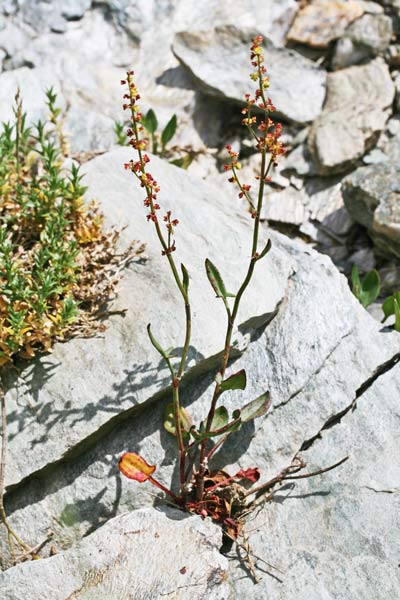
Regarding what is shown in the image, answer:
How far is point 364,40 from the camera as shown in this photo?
6723 mm

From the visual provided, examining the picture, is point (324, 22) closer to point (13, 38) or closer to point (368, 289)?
point (13, 38)

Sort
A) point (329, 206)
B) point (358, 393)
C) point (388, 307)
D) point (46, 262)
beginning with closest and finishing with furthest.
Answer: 1. point (358, 393)
2. point (46, 262)
3. point (388, 307)
4. point (329, 206)

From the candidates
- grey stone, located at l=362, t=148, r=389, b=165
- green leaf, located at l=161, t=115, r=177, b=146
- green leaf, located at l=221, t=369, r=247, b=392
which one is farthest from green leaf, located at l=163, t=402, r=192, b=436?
grey stone, located at l=362, t=148, r=389, b=165

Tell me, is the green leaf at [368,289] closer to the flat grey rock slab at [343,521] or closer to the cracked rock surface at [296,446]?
the cracked rock surface at [296,446]

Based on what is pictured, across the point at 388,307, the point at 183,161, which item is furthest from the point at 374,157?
the point at 388,307

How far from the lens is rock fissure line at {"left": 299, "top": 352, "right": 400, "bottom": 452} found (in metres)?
4.31

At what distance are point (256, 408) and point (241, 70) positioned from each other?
3757mm

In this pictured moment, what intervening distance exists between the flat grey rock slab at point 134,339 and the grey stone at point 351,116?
69.0 inches

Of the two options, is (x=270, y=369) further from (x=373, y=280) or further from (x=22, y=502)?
(x=22, y=502)

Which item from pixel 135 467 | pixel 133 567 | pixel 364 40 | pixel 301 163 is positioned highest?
pixel 364 40

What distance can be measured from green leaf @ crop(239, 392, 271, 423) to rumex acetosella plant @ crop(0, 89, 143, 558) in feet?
3.37

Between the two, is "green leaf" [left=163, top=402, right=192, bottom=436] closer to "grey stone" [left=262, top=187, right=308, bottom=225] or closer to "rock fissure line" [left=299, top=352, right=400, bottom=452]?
"rock fissure line" [left=299, top=352, right=400, bottom=452]

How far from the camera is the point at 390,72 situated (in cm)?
677

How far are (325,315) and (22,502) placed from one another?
219 centimetres
